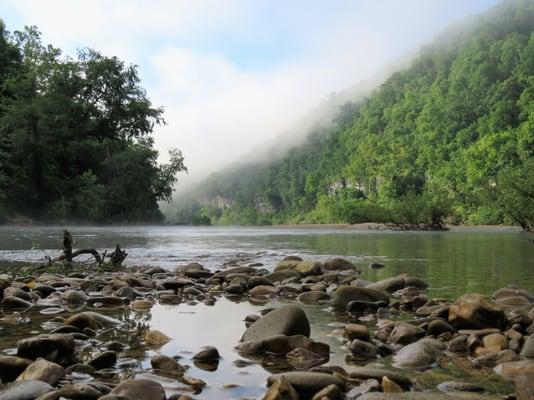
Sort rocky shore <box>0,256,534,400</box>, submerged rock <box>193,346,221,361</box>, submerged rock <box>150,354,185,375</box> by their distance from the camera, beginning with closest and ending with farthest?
rocky shore <box>0,256,534,400</box>
submerged rock <box>150,354,185,375</box>
submerged rock <box>193,346,221,361</box>

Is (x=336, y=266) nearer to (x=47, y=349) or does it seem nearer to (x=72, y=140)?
(x=47, y=349)

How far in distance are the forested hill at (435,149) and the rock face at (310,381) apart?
1446 inches

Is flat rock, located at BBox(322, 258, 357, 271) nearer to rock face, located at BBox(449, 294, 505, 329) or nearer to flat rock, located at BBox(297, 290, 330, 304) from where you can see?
flat rock, located at BBox(297, 290, 330, 304)

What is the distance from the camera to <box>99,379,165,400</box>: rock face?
351 centimetres

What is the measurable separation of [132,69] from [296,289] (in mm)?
49094

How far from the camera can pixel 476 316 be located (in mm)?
5824

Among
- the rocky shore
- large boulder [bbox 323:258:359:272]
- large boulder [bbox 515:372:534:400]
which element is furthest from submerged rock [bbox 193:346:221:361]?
large boulder [bbox 323:258:359:272]

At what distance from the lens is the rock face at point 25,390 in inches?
135

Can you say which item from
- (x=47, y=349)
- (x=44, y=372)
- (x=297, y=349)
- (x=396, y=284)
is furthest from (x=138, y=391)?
(x=396, y=284)

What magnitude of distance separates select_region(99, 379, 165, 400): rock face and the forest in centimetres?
4219

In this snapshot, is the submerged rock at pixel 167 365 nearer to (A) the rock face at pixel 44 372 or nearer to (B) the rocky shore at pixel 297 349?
(B) the rocky shore at pixel 297 349

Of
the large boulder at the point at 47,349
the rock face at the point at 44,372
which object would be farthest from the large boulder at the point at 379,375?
the large boulder at the point at 47,349

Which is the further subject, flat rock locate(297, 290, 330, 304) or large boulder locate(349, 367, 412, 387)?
flat rock locate(297, 290, 330, 304)

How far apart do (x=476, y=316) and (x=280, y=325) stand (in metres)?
2.15
